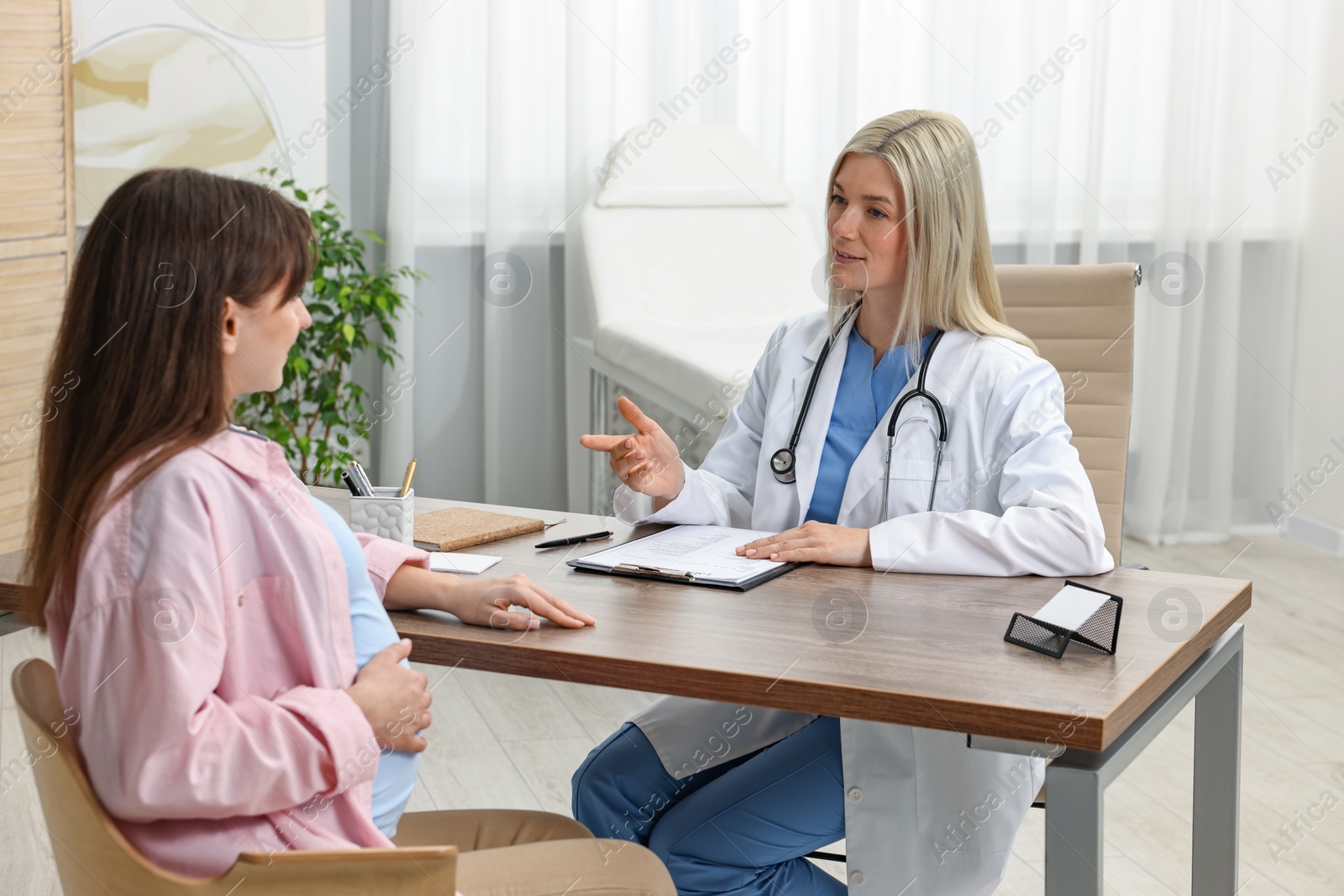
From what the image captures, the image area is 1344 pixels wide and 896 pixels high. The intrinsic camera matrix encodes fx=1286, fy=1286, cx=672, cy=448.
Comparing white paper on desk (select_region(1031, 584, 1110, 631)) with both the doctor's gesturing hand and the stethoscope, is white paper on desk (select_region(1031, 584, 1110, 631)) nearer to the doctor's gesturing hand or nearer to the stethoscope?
the stethoscope

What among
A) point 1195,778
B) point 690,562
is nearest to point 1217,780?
point 1195,778

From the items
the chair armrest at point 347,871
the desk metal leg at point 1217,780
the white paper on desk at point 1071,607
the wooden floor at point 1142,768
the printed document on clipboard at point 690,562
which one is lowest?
the wooden floor at point 1142,768

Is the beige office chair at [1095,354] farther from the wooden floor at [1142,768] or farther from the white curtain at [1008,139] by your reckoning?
the white curtain at [1008,139]

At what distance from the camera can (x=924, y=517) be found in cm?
151

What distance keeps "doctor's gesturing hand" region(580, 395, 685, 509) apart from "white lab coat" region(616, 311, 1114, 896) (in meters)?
0.04

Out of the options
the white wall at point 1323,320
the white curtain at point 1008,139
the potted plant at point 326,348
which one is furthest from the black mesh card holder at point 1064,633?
the white wall at point 1323,320

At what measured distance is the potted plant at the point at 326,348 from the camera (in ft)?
11.3

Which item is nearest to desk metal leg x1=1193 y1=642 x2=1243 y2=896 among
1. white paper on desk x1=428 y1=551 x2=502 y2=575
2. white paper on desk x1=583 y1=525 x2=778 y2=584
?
white paper on desk x1=583 y1=525 x2=778 y2=584

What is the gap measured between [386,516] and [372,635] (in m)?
0.43

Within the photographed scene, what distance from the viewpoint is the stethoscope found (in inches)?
65.3

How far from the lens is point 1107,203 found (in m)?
4.25

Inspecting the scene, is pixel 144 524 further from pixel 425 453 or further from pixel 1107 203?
pixel 1107 203

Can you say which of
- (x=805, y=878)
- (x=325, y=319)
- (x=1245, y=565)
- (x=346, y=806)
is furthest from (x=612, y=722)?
(x=1245, y=565)

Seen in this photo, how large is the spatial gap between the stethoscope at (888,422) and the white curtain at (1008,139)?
2.23m
